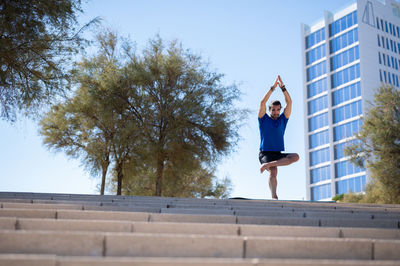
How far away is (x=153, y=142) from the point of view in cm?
2028

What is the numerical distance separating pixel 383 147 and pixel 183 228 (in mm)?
21092

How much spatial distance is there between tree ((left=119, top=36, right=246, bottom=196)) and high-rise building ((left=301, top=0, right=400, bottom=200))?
172 ft

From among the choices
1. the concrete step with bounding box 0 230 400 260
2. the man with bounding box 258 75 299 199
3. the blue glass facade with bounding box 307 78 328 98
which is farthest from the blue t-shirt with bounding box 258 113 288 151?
the blue glass facade with bounding box 307 78 328 98

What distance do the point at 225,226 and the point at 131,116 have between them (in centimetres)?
1689

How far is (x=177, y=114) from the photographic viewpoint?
20.0 meters

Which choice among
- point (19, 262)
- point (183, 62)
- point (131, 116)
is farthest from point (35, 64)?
point (19, 262)

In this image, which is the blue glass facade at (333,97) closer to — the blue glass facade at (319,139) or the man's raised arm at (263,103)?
the blue glass facade at (319,139)

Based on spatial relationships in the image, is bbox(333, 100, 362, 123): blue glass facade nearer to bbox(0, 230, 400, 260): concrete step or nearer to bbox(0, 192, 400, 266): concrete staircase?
bbox(0, 192, 400, 266): concrete staircase

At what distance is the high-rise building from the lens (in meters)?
72.5

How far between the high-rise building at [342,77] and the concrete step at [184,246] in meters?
67.9

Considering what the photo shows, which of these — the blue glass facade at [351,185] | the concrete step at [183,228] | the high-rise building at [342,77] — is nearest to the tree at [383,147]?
the concrete step at [183,228]

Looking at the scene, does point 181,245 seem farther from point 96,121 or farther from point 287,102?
point 96,121

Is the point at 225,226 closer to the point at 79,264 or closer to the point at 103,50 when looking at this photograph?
the point at 79,264

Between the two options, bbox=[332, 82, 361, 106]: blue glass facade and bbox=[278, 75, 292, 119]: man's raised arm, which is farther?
bbox=[332, 82, 361, 106]: blue glass facade
